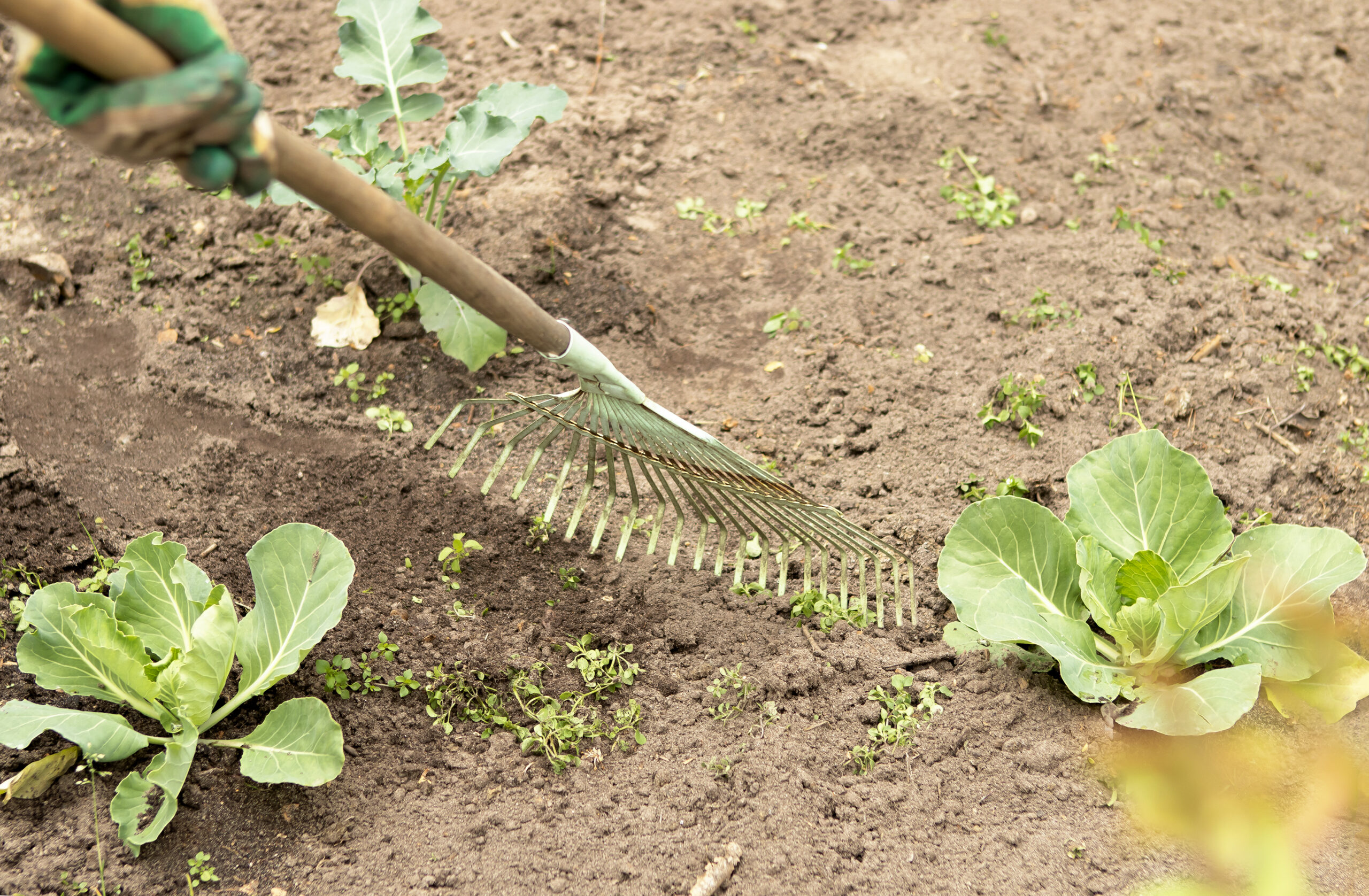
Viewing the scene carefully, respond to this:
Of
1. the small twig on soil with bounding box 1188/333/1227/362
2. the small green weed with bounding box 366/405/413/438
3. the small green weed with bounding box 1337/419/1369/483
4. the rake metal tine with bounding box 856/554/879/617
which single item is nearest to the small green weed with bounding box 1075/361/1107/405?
the small twig on soil with bounding box 1188/333/1227/362

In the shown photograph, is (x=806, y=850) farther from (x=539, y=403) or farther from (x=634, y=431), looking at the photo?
(x=539, y=403)

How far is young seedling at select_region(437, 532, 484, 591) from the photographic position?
2.45 meters

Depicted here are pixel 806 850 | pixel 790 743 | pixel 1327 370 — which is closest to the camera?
pixel 806 850

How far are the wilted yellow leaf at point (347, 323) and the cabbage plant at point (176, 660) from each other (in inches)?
43.9

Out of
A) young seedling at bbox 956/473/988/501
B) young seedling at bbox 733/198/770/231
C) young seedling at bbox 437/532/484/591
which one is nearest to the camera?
young seedling at bbox 437/532/484/591

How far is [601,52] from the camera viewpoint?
4.07 metres

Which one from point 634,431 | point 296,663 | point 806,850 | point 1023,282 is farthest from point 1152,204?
point 296,663

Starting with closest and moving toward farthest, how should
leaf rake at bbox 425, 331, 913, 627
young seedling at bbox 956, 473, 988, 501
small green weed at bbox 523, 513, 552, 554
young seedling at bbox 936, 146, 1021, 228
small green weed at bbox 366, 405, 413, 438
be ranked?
leaf rake at bbox 425, 331, 913, 627 → small green weed at bbox 523, 513, 552, 554 → young seedling at bbox 956, 473, 988, 501 → small green weed at bbox 366, 405, 413, 438 → young seedling at bbox 936, 146, 1021, 228

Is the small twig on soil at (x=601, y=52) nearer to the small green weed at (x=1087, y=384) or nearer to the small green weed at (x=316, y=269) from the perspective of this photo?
the small green weed at (x=316, y=269)

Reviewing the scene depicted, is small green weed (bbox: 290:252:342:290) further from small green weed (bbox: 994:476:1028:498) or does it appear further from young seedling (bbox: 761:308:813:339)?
small green weed (bbox: 994:476:1028:498)

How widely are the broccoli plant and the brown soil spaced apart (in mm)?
262

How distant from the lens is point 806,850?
6.40 ft

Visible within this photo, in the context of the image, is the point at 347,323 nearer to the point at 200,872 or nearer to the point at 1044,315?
the point at 200,872

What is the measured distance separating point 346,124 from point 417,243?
5.10 feet
